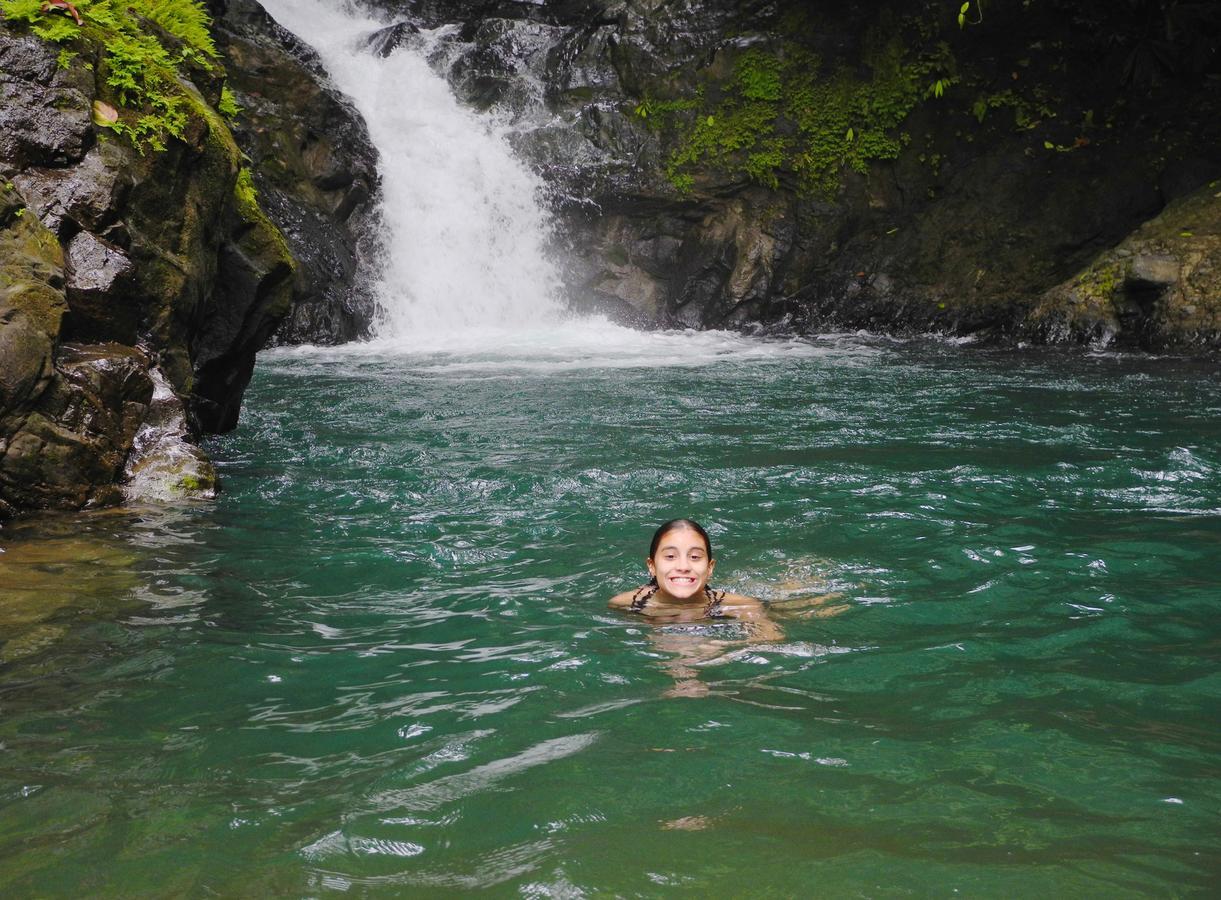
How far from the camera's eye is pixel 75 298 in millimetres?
7086

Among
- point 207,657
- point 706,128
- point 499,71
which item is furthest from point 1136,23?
point 207,657

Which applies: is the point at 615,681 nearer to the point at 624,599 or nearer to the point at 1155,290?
the point at 624,599

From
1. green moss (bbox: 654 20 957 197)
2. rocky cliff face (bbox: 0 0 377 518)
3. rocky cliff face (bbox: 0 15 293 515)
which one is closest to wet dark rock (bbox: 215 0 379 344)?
green moss (bbox: 654 20 957 197)

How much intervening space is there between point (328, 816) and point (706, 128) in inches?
754

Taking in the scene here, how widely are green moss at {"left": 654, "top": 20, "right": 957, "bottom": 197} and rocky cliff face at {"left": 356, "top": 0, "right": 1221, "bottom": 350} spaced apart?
0.04m

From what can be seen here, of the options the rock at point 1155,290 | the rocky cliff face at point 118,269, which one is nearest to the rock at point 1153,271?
the rock at point 1155,290

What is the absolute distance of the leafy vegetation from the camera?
755 cm

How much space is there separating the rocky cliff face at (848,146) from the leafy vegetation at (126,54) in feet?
41.4

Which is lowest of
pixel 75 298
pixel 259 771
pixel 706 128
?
pixel 259 771

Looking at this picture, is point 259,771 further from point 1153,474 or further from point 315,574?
point 1153,474

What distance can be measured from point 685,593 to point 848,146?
16.7 meters

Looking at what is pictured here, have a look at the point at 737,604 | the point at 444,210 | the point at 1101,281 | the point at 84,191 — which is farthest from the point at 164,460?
the point at 444,210

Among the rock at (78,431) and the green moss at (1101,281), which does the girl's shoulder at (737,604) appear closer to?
the rock at (78,431)

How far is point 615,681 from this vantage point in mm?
4078
